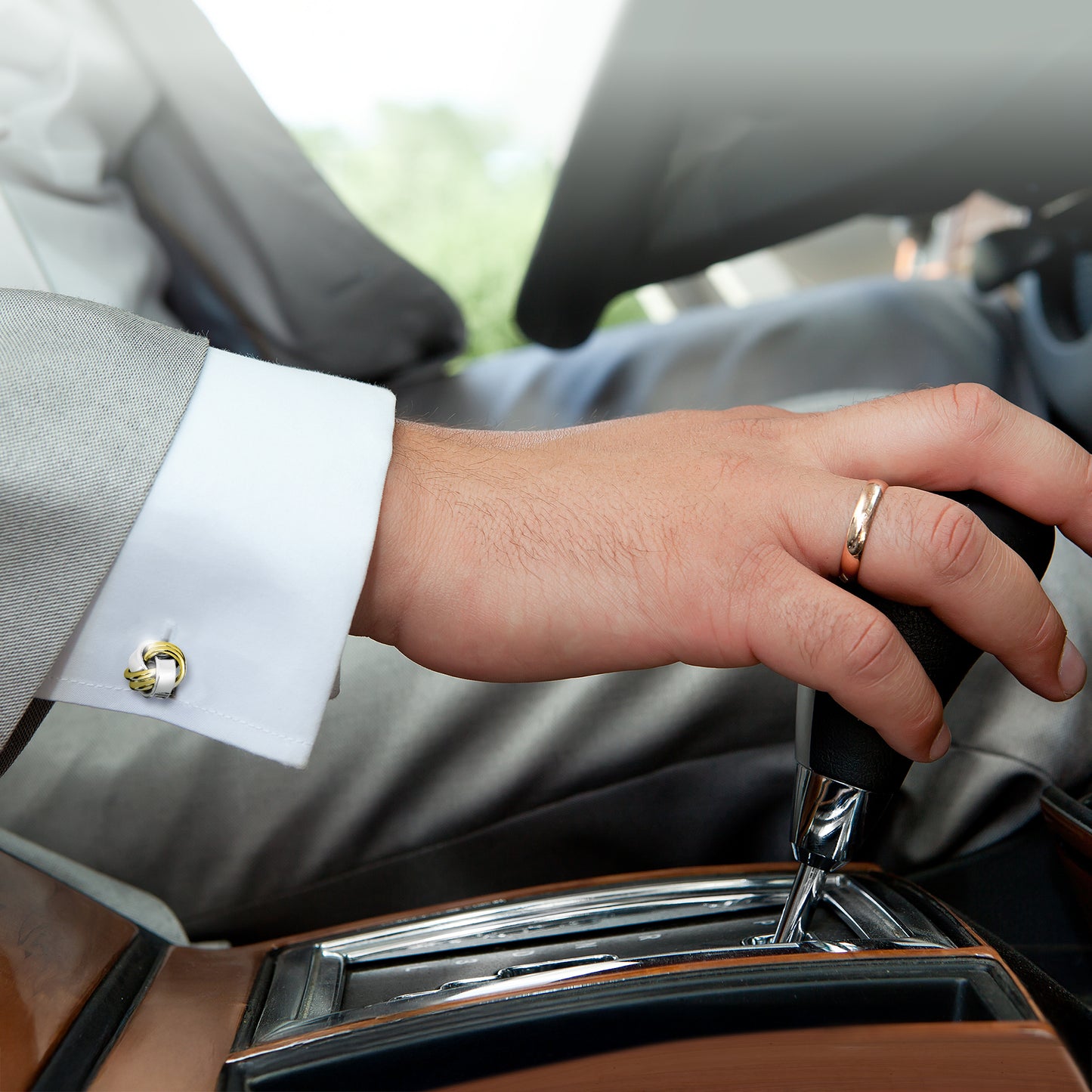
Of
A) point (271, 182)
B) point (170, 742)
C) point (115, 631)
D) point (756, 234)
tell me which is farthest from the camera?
point (271, 182)

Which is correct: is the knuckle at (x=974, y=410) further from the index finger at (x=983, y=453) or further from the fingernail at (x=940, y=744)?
the fingernail at (x=940, y=744)

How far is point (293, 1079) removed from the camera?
0.26 metres

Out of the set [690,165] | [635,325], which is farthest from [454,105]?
[690,165]

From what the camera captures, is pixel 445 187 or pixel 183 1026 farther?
pixel 445 187

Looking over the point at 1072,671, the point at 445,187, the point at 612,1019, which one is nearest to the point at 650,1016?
the point at 612,1019

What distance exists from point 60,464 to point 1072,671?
0.42 metres

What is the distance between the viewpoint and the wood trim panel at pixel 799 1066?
243 millimetres

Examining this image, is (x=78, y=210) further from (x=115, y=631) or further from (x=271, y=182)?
(x=115, y=631)

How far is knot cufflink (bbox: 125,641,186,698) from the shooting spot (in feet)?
1.21

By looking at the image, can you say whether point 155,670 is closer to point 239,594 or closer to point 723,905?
point 239,594

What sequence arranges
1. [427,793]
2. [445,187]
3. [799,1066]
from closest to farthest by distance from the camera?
[799,1066] → [427,793] → [445,187]

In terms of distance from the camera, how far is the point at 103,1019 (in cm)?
31

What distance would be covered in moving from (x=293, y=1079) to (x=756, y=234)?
574 millimetres

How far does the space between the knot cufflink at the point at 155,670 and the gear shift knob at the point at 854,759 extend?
0.88ft
